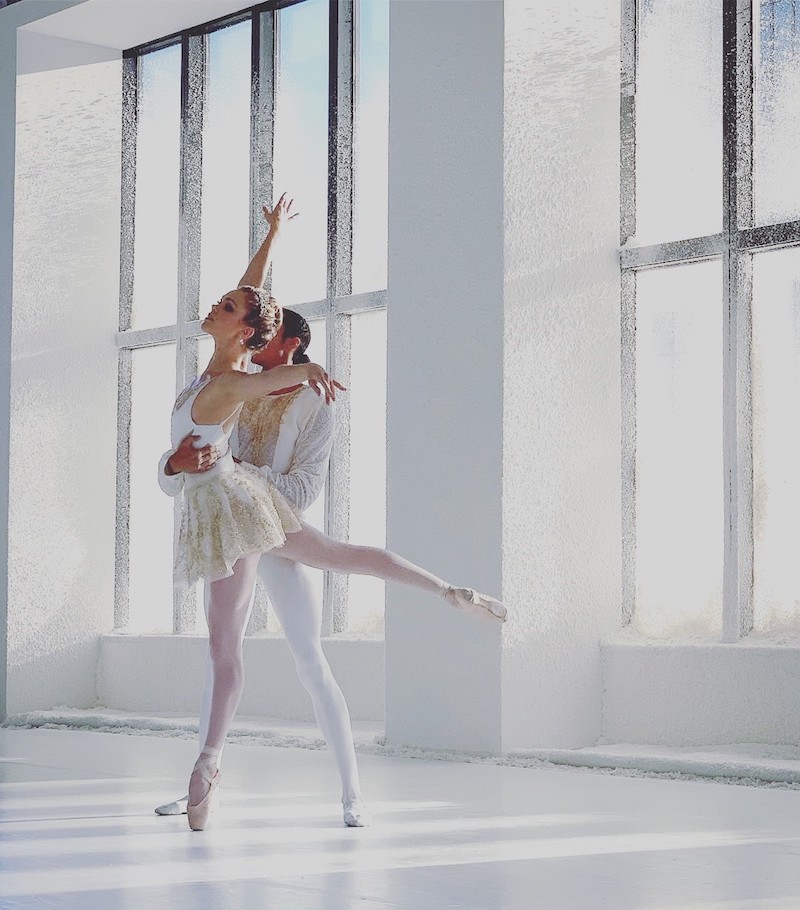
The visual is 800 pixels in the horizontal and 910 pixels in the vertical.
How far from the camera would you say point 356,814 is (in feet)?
11.6

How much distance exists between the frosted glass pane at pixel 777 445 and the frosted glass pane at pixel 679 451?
17cm

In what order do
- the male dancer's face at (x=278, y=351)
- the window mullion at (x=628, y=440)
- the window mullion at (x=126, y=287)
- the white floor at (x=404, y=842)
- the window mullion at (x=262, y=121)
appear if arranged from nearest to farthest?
the white floor at (x=404, y=842)
the male dancer's face at (x=278, y=351)
the window mullion at (x=628, y=440)
the window mullion at (x=262, y=121)
the window mullion at (x=126, y=287)

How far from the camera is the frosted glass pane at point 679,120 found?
18.0 ft

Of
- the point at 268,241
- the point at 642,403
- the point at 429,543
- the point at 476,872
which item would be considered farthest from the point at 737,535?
the point at 476,872

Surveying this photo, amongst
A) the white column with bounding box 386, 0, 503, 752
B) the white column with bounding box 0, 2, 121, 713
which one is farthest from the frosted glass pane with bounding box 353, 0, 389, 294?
the white column with bounding box 0, 2, 121, 713

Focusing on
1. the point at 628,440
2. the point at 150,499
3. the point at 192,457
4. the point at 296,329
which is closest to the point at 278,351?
the point at 296,329

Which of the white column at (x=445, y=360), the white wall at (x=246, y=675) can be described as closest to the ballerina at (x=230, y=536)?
the white column at (x=445, y=360)

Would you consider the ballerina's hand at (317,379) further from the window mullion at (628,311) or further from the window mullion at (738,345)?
the window mullion at (628,311)

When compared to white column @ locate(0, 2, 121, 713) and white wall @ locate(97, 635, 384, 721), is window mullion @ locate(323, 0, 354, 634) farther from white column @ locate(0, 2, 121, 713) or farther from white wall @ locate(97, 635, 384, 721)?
white column @ locate(0, 2, 121, 713)

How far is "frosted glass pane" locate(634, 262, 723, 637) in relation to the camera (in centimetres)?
539

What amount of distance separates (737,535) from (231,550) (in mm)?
2338

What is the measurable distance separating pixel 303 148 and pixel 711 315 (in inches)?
91.8

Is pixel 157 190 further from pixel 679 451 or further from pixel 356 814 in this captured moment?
pixel 356 814

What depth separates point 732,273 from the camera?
209 inches
